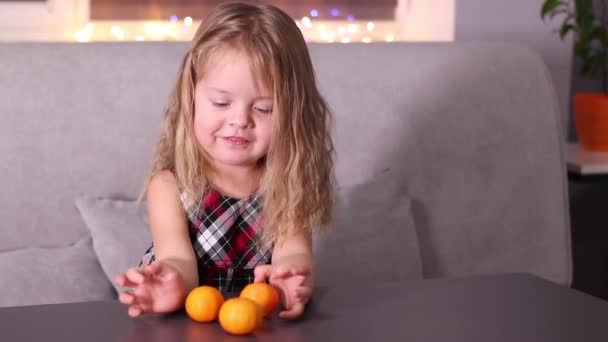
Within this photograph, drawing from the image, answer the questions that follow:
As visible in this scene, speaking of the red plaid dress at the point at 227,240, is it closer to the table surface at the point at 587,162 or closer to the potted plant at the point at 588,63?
the table surface at the point at 587,162

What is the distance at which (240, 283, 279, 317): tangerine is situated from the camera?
108cm

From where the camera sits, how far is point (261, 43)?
54.5 inches

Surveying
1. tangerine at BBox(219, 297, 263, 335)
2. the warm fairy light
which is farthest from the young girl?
the warm fairy light

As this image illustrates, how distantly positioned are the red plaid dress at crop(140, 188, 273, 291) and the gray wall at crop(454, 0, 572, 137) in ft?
5.16

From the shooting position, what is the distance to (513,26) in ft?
9.61

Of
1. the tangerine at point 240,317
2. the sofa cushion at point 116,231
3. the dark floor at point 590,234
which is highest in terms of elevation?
the tangerine at point 240,317

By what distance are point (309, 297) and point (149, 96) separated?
1040 mm

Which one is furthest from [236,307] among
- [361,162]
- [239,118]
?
[361,162]

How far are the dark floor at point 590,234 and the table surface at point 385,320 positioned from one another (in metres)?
1.91

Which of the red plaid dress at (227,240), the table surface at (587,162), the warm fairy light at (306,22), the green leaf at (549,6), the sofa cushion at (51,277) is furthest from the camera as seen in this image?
the warm fairy light at (306,22)

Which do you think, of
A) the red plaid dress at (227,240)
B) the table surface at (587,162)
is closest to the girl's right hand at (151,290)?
the red plaid dress at (227,240)

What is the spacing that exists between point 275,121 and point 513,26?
175 centimetres

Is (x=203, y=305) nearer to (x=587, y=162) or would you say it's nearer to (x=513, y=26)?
(x=587, y=162)

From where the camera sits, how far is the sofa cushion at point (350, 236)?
191 cm
